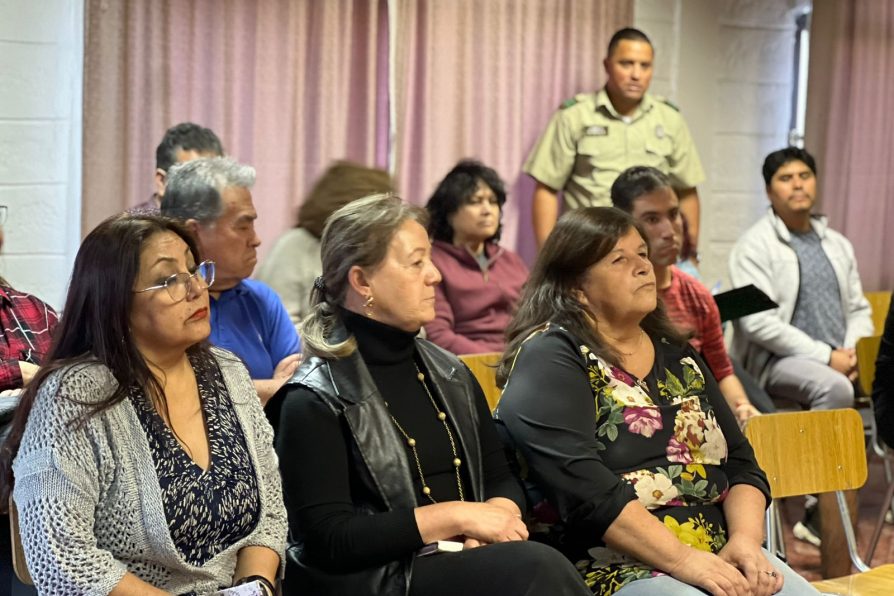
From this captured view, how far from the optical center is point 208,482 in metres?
1.98

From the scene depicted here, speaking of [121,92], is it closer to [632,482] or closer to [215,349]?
[215,349]

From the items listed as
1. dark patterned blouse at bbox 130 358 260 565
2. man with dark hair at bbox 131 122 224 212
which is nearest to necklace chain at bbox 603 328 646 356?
dark patterned blouse at bbox 130 358 260 565

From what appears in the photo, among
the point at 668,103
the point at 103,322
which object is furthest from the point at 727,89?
the point at 103,322

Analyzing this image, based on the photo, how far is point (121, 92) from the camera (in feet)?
13.2

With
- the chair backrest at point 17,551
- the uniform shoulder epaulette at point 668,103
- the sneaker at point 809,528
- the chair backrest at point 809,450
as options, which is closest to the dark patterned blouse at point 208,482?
the chair backrest at point 17,551

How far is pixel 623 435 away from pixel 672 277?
1158 mm

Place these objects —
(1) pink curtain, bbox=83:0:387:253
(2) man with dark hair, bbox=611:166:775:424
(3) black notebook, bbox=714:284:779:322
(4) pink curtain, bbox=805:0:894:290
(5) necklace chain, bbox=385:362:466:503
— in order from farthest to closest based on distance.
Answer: (4) pink curtain, bbox=805:0:894:290
(1) pink curtain, bbox=83:0:387:253
(3) black notebook, bbox=714:284:779:322
(2) man with dark hair, bbox=611:166:775:424
(5) necklace chain, bbox=385:362:466:503

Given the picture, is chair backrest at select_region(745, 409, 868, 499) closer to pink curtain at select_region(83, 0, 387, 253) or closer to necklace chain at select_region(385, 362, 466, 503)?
necklace chain at select_region(385, 362, 466, 503)

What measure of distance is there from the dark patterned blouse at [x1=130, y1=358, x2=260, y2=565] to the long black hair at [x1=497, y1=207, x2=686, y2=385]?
0.67m

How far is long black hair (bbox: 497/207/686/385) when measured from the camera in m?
2.51

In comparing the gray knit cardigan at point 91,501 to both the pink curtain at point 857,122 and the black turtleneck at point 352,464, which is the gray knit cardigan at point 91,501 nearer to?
the black turtleneck at point 352,464

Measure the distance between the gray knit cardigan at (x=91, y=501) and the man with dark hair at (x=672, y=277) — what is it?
175 centimetres

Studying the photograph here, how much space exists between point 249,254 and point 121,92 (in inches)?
57.7

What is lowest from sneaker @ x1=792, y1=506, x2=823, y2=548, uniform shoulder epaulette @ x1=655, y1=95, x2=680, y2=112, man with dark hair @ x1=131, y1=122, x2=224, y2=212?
sneaker @ x1=792, y1=506, x2=823, y2=548
